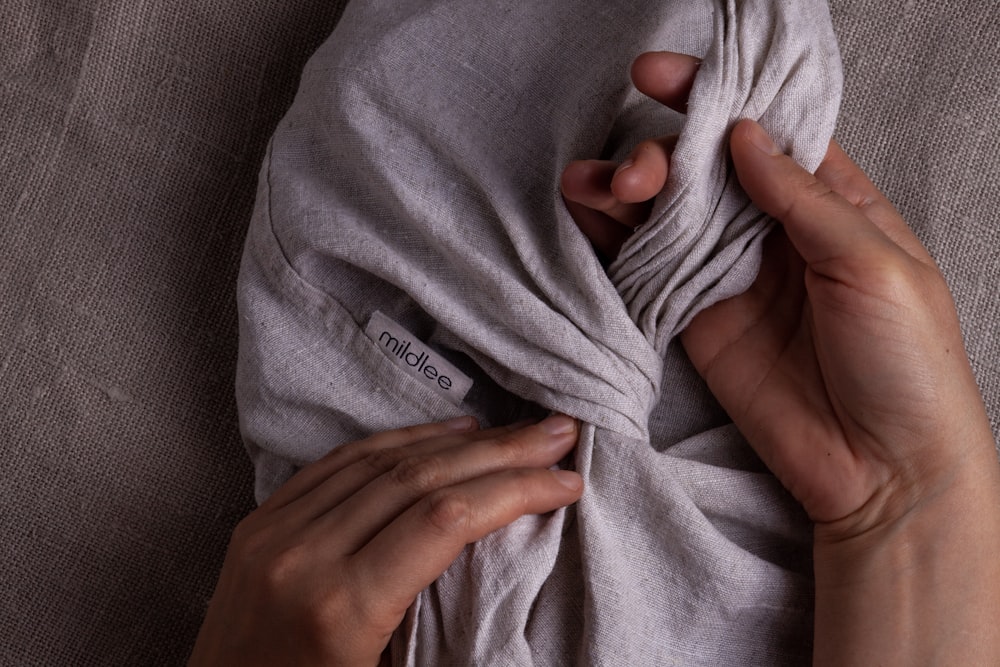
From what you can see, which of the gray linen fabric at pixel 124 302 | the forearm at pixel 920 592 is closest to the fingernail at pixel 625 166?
the forearm at pixel 920 592

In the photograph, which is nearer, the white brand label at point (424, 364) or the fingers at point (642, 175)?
the fingers at point (642, 175)

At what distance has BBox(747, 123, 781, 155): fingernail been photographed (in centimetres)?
74

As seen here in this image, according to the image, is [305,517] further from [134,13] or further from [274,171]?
[134,13]

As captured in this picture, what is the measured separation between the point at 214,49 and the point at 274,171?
24cm

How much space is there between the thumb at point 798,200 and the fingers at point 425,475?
27cm

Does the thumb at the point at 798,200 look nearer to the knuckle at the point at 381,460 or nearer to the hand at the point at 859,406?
the hand at the point at 859,406

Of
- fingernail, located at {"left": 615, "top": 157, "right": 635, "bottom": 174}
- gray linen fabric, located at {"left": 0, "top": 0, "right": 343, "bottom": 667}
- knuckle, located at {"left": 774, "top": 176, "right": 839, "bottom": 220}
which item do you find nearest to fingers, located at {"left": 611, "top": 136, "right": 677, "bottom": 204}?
fingernail, located at {"left": 615, "top": 157, "right": 635, "bottom": 174}

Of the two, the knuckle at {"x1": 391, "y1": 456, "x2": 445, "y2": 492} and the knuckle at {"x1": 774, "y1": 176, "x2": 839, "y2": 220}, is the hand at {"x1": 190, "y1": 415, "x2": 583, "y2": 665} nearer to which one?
the knuckle at {"x1": 391, "y1": 456, "x2": 445, "y2": 492}

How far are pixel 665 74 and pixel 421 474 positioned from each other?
395 mm

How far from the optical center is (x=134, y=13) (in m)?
1.05

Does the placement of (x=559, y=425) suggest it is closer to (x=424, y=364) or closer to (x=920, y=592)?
(x=424, y=364)

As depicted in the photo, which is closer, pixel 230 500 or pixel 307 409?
pixel 307 409

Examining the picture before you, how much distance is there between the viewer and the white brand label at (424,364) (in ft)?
2.85

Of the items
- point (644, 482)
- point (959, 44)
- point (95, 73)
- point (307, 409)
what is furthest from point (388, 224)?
point (959, 44)
